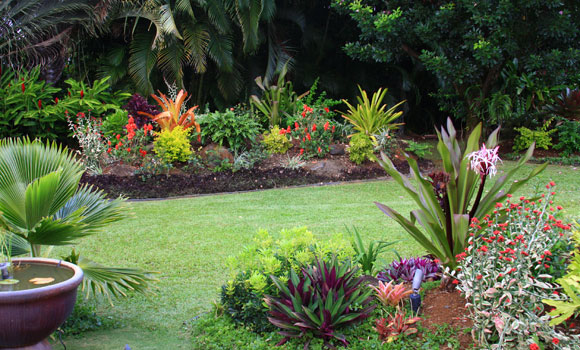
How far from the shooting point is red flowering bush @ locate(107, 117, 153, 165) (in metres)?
9.80

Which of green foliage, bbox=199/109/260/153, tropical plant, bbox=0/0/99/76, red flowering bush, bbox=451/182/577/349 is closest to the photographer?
red flowering bush, bbox=451/182/577/349

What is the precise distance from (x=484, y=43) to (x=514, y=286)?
8169 millimetres

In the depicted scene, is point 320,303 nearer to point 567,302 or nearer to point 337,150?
point 567,302

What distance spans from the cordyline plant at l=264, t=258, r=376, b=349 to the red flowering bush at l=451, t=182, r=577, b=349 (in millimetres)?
720

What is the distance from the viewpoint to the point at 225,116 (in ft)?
34.0

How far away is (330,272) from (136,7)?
405 inches

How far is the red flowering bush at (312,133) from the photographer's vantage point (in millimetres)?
10602

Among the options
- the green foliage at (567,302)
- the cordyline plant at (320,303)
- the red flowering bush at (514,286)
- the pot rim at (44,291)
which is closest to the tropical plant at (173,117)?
the cordyline plant at (320,303)

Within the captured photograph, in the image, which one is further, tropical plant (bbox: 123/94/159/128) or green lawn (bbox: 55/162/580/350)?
tropical plant (bbox: 123/94/159/128)

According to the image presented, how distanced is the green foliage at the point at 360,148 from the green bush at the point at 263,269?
6158 millimetres

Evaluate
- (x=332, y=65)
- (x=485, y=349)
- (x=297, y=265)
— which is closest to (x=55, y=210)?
(x=297, y=265)

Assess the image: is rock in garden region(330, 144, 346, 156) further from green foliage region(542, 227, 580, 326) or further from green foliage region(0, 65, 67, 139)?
green foliage region(542, 227, 580, 326)

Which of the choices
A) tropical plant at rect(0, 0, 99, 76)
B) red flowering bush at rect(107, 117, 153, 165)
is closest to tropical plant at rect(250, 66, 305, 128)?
red flowering bush at rect(107, 117, 153, 165)

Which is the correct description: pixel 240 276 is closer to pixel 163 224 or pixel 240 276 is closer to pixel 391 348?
pixel 391 348
